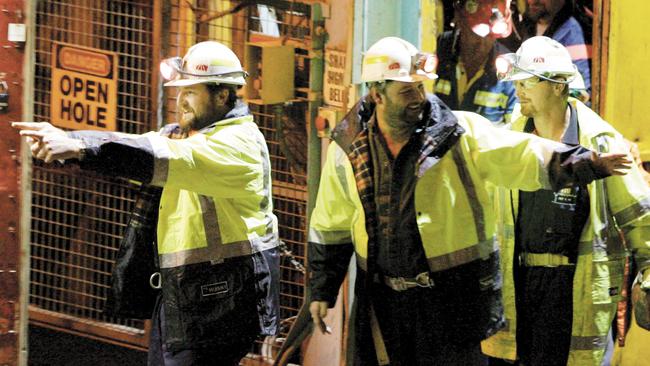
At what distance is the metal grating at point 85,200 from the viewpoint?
28.6 feet

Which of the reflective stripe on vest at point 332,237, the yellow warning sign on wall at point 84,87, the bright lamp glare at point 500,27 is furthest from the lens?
the yellow warning sign on wall at point 84,87

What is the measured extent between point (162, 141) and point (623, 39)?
11.2 feet

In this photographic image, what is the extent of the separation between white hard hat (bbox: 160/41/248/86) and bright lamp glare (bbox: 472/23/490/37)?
280 cm

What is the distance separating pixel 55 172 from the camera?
30.1 feet

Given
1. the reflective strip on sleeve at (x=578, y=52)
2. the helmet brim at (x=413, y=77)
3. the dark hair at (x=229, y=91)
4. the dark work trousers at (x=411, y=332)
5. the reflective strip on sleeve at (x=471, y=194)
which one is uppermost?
the reflective strip on sleeve at (x=578, y=52)

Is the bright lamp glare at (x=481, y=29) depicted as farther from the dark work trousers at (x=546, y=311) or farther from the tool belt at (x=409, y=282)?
the tool belt at (x=409, y=282)

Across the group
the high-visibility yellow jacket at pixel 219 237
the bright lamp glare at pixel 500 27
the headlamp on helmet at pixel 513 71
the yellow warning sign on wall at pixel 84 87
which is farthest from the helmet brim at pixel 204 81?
the bright lamp glare at pixel 500 27

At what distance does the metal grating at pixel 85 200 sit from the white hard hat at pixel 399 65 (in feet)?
10.2

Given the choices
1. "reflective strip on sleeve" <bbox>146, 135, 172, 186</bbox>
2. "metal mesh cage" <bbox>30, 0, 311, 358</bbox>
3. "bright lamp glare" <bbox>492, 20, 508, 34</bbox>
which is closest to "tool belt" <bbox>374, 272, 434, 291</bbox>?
"reflective strip on sleeve" <bbox>146, 135, 172, 186</bbox>

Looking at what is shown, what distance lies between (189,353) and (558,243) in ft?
5.93

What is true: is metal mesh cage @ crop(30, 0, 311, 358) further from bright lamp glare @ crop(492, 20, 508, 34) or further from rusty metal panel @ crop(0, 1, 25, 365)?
rusty metal panel @ crop(0, 1, 25, 365)

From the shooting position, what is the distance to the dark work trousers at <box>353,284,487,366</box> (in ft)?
18.5

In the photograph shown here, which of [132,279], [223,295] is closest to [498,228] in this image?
[223,295]

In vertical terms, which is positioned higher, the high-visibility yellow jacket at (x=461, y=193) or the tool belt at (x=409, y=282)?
the high-visibility yellow jacket at (x=461, y=193)
